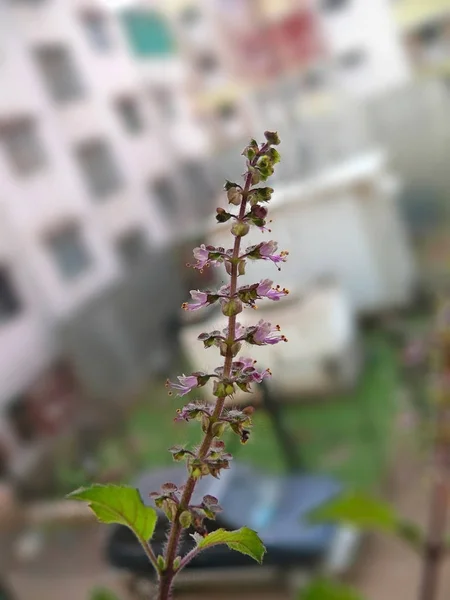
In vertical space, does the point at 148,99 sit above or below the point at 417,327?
above

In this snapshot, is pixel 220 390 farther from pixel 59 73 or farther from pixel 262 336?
pixel 59 73

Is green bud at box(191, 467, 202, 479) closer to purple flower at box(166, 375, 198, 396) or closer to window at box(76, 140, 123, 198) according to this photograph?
purple flower at box(166, 375, 198, 396)

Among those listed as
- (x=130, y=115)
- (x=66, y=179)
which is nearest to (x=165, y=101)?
(x=130, y=115)

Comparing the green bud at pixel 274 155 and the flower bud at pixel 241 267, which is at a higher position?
the green bud at pixel 274 155

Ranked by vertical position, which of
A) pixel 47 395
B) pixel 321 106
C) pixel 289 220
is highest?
pixel 321 106

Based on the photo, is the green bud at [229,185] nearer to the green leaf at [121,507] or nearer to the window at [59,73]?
the green leaf at [121,507]

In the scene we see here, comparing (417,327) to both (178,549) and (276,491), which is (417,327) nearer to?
(276,491)

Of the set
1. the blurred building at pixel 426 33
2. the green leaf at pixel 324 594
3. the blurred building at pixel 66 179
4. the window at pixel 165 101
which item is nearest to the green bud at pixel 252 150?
the green leaf at pixel 324 594

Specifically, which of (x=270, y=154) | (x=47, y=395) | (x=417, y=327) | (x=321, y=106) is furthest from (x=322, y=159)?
(x=270, y=154)
